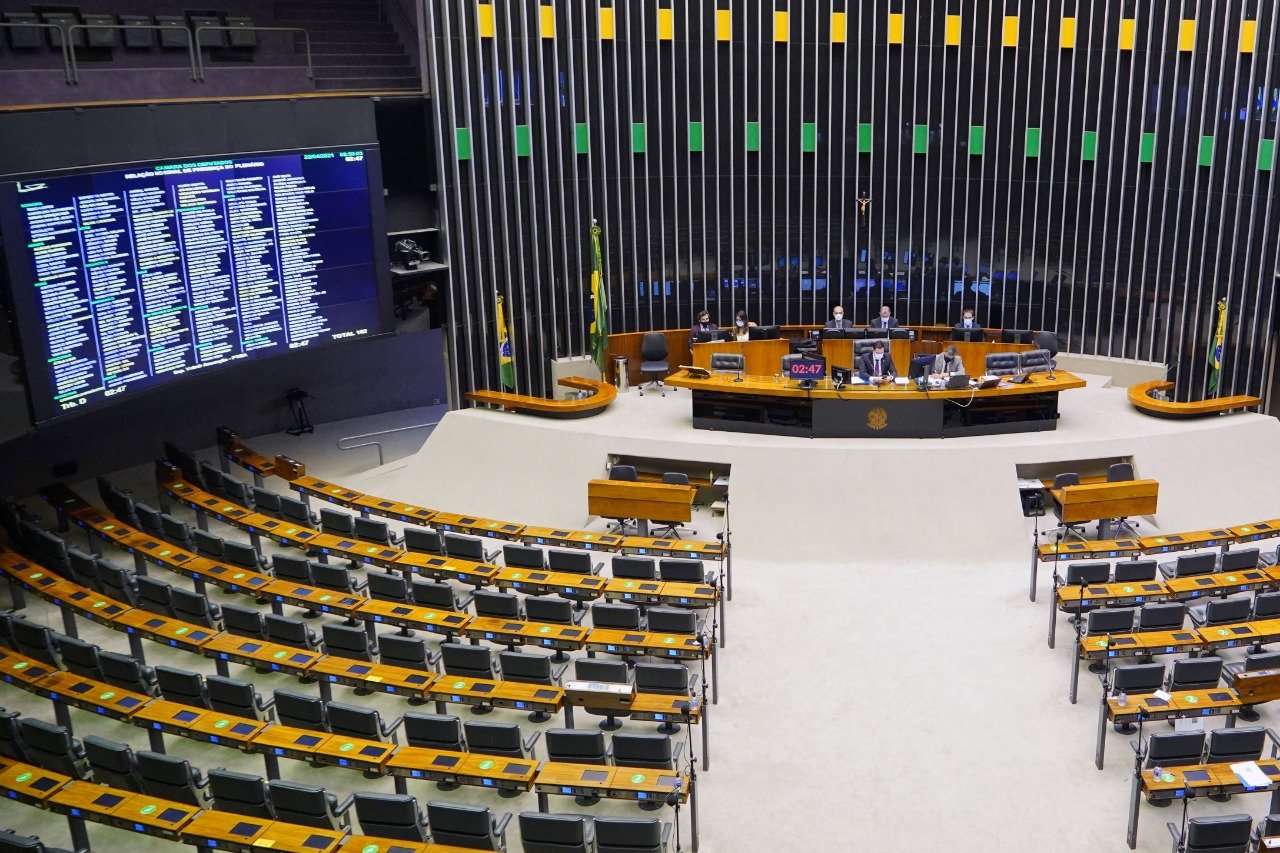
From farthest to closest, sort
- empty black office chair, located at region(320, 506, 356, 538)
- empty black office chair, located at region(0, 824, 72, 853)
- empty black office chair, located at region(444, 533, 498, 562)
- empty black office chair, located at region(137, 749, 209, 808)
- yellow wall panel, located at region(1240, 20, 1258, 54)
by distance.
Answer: yellow wall panel, located at region(1240, 20, 1258, 54)
empty black office chair, located at region(320, 506, 356, 538)
empty black office chair, located at region(444, 533, 498, 562)
empty black office chair, located at region(137, 749, 209, 808)
empty black office chair, located at region(0, 824, 72, 853)

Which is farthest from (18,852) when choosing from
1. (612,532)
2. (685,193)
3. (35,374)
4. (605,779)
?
(685,193)

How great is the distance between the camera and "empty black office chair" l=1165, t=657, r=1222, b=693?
30.6ft

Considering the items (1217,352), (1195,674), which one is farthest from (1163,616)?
(1217,352)

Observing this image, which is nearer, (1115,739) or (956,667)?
(1115,739)

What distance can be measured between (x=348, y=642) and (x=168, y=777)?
2210 millimetres

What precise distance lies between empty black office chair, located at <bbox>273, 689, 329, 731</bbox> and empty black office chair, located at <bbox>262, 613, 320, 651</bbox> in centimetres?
125

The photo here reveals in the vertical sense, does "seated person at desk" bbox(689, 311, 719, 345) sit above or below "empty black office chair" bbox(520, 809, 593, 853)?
above

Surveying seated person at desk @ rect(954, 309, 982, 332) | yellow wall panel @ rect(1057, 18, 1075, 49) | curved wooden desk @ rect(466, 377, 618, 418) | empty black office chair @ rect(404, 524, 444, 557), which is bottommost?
empty black office chair @ rect(404, 524, 444, 557)

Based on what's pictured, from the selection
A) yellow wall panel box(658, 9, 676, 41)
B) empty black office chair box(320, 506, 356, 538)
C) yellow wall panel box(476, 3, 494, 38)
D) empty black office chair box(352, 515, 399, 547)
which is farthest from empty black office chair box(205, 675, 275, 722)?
yellow wall panel box(658, 9, 676, 41)

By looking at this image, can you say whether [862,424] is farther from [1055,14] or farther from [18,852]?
[18,852]

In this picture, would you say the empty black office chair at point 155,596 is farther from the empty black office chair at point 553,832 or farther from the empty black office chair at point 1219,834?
the empty black office chair at point 1219,834

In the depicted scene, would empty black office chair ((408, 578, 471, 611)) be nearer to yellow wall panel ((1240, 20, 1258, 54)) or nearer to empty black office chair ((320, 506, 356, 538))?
empty black office chair ((320, 506, 356, 538))

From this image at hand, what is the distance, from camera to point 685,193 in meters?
18.6

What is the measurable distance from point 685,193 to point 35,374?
10.4 meters
